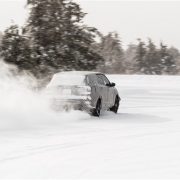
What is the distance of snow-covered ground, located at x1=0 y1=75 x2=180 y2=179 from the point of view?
27.5 ft

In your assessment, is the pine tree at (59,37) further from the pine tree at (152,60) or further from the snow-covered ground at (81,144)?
the pine tree at (152,60)

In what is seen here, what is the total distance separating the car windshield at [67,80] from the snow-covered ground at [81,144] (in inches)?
31.7

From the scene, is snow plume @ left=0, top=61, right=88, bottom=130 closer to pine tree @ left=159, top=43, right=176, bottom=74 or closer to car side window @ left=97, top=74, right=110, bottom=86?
car side window @ left=97, top=74, right=110, bottom=86

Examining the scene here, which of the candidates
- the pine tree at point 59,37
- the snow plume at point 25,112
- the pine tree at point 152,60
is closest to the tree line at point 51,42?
the pine tree at point 59,37

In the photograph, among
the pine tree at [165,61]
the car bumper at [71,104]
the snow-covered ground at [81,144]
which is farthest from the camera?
the pine tree at [165,61]

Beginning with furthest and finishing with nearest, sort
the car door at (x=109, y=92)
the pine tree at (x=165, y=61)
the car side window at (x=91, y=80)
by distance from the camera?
the pine tree at (x=165, y=61)
the car door at (x=109, y=92)
the car side window at (x=91, y=80)

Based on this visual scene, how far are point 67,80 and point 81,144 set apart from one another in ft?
21.2

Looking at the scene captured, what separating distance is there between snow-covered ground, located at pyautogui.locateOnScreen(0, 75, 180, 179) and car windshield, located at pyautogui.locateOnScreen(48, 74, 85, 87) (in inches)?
31.7

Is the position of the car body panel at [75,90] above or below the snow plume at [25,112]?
above

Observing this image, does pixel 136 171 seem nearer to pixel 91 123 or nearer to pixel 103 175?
pixel 103 175

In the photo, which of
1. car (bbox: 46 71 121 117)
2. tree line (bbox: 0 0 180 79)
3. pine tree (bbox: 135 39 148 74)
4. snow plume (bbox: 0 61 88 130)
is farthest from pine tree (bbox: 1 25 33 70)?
pine tree (bbox: 135 39 148 74)

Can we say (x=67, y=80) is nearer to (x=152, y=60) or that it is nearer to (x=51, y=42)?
(x=51, y=42)

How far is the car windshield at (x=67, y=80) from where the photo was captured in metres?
17.6

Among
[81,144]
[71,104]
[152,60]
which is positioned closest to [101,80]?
[71,104]
